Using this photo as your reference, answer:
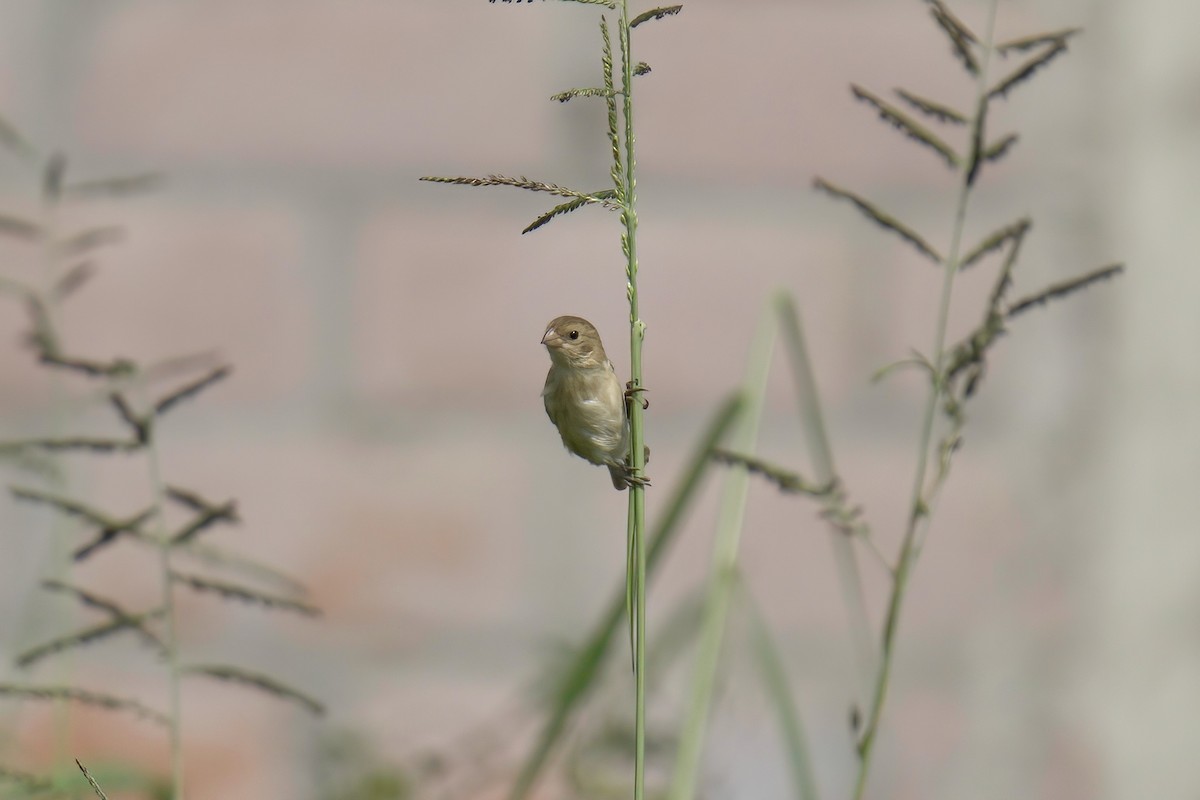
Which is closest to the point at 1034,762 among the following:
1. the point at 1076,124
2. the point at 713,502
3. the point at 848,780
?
the point at 848,780

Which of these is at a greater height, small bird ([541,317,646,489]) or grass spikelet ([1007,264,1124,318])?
grass spikelet ([1007,264,1124,318])

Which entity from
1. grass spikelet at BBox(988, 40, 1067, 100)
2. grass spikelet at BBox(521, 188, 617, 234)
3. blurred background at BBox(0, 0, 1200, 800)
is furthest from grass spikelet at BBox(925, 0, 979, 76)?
blurred background at BBox(0, 0, 1200, 800)

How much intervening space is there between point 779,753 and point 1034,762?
0.54ft

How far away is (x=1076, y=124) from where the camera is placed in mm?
812

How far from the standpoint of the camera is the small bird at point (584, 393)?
0.28 metres

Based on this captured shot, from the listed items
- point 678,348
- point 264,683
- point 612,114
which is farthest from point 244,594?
point 678,348

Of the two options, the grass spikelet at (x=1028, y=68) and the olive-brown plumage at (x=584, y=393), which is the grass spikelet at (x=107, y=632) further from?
the grass spikelet at (x=1028, y=68)

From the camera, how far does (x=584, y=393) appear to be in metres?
0.29

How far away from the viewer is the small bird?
28 centimetres

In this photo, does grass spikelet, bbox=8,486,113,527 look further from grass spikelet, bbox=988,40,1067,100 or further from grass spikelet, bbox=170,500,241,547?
grass spikelet, bbox=988,40,1067,100

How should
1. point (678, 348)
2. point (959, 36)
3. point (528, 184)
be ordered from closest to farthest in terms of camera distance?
point (528, 184) → point (959, 36) → point (678, 348)

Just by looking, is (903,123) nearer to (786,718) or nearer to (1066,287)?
(1066,287)

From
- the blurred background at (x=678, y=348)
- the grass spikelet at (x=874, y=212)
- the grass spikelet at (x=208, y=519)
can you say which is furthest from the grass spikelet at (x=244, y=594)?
the blurred background at (x=678, y=348)

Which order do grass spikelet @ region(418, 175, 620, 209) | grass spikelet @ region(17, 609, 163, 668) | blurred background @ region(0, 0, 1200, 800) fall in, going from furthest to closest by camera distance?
blurred background @ region(0, 0, 1200, 800)
grass spikelet @ region(17, 609, 163, 668)
grass spikelet @ region(418, 175, 620, 209)
